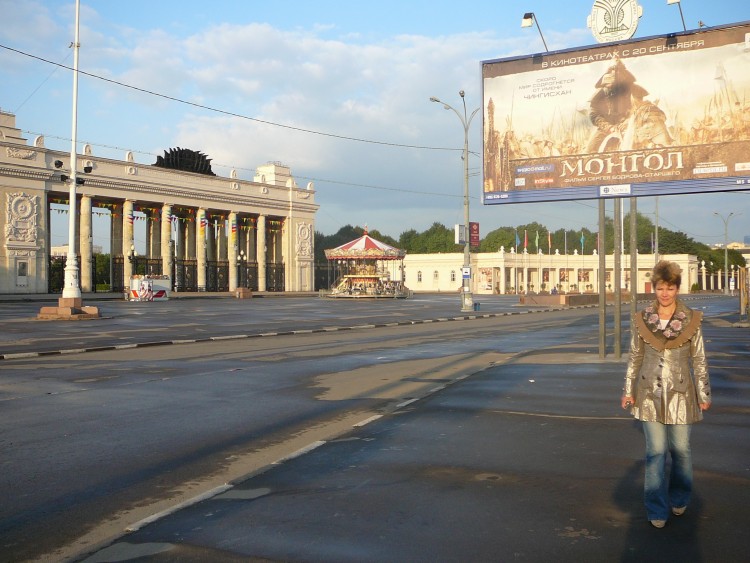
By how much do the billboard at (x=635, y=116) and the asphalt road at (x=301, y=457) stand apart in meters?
3.97

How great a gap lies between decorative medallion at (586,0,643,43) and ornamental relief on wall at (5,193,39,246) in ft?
206

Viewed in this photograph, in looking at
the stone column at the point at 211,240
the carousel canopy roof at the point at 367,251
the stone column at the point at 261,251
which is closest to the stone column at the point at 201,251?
the stone column at the point at 211,240

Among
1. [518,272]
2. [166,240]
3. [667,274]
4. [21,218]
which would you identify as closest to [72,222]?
[667,274]

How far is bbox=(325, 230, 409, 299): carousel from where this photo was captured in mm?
71812

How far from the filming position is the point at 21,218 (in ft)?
220

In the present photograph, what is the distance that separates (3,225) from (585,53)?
6310 centimetres

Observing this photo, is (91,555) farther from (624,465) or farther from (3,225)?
(3,225)

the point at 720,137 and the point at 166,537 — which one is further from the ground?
the point at 720,137


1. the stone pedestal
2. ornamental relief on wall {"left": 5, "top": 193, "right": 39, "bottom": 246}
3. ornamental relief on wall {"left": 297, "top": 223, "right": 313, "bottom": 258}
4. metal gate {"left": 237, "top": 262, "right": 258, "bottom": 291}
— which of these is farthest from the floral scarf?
ornamental relief on wall {"left": 297, "top": 223, "right": 313, "bottom": 258}

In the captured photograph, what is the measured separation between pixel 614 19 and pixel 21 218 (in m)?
63.8

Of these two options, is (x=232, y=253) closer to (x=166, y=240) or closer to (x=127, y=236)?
(x=166, y=240)

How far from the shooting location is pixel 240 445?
7910 mm

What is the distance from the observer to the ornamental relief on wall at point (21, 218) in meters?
66.0

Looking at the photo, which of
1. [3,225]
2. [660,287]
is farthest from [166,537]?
[3,225]
